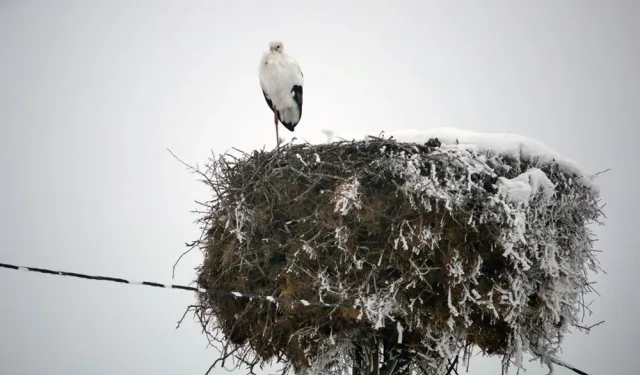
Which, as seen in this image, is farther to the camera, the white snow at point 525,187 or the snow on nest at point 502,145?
the snow on nest at point 502,145

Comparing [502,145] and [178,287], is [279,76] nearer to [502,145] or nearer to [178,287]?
[502,145]

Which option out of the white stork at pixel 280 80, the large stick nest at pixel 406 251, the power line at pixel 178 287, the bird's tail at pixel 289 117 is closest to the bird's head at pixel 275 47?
the white stork at pixel 280 80

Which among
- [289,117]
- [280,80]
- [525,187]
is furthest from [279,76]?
[525,187]

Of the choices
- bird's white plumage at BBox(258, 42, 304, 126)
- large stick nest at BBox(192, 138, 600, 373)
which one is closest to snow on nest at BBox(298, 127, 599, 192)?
large stick nest at BBox(192, 138, 600, 373)

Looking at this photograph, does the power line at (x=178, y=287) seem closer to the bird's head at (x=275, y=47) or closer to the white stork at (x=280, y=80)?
the white stork at (x=280, y=80)

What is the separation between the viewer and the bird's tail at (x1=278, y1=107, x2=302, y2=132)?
861 centimetres

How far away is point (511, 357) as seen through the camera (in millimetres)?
4414

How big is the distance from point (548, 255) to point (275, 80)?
5041 millimetres

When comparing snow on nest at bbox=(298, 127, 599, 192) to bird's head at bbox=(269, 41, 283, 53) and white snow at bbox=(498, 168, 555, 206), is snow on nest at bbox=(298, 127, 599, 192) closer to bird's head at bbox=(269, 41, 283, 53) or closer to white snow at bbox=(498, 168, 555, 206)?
white snow at bbox=(498, 168, 555, 206)

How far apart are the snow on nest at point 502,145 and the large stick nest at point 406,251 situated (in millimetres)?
45

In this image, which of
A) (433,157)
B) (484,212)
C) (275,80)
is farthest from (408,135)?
(275,80)

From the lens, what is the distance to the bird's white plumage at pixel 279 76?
804 centimetres

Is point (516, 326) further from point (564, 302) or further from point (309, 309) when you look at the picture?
point (309, 309)

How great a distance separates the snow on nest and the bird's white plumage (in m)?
3.58
